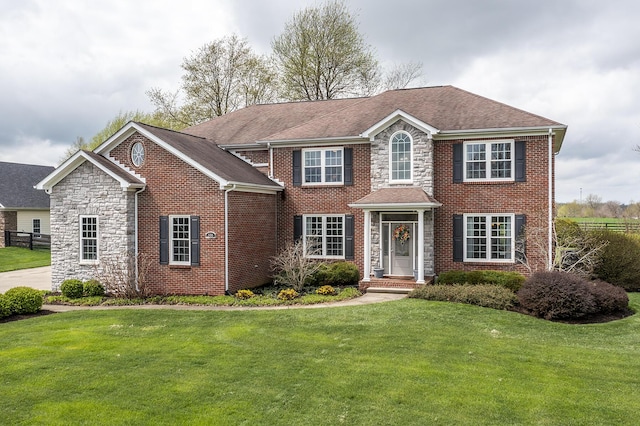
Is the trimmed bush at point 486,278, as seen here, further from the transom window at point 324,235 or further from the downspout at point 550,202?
the transom window at point 324,235

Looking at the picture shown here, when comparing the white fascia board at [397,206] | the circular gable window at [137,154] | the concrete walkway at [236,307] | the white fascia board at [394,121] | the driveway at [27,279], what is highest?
the white fascia board at [394,121]

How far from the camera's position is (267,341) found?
9852 millimetres

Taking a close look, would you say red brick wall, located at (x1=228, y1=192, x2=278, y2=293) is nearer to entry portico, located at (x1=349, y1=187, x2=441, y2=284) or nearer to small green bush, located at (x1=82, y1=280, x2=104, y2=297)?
entry portico, located at (x1=349, y1=187, x2=441, y2=284)

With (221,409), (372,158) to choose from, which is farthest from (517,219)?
(221,409)

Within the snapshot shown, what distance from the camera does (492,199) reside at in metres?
16.7

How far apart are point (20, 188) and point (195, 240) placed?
27616 millimetres

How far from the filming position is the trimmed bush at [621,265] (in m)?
17.4

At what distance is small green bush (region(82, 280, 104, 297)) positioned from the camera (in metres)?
15.6

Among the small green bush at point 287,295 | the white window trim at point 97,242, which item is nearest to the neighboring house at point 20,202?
the white window trim at point 97,242

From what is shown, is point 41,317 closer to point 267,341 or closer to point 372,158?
point 267,341

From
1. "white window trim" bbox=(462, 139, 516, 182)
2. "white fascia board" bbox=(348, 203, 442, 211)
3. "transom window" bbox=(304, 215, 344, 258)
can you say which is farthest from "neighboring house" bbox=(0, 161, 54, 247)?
"white window trim" bbox=(462, 139, 516, 182)

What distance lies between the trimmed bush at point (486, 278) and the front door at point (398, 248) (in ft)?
5.23

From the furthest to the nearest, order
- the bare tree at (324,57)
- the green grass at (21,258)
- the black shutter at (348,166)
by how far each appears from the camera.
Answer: the bare tree at (324,57) → the green grass at (21,258) → the black shutter at (348,166)

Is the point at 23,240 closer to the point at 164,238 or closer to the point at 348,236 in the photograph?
the point at 164,238
